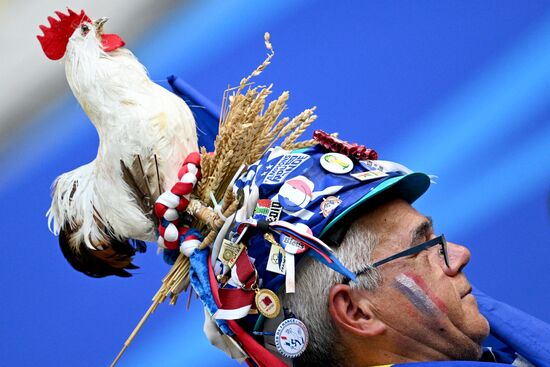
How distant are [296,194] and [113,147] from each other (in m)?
0.38

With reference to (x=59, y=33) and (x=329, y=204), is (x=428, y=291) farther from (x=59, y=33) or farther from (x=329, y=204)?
(x=59, y=33)

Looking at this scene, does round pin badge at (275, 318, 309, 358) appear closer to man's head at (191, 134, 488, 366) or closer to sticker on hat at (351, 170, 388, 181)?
man's head at (191, 134, 488, 366)

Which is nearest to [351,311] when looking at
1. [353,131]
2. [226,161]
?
[226,161]

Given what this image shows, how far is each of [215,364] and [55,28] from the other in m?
0.99

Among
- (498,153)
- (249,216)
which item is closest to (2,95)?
(249,216)

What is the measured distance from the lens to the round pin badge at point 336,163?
1464 millimetres

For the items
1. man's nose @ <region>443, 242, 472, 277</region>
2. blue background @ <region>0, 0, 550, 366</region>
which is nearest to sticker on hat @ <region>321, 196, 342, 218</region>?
man's nose @ <region>443, 242, 472, 277</region>

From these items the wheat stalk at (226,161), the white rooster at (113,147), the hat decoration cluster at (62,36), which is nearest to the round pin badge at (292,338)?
the wheat stalk at (226,161)

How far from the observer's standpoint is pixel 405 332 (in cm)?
138

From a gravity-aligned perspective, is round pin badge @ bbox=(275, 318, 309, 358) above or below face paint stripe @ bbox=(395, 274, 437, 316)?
below

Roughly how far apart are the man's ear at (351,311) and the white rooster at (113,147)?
→ 391 mm

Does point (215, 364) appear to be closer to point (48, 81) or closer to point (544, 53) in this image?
point (48, 81)

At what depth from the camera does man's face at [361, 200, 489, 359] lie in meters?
1.37

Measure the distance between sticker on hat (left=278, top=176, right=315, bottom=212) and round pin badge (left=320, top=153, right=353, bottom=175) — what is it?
0.05 metres
